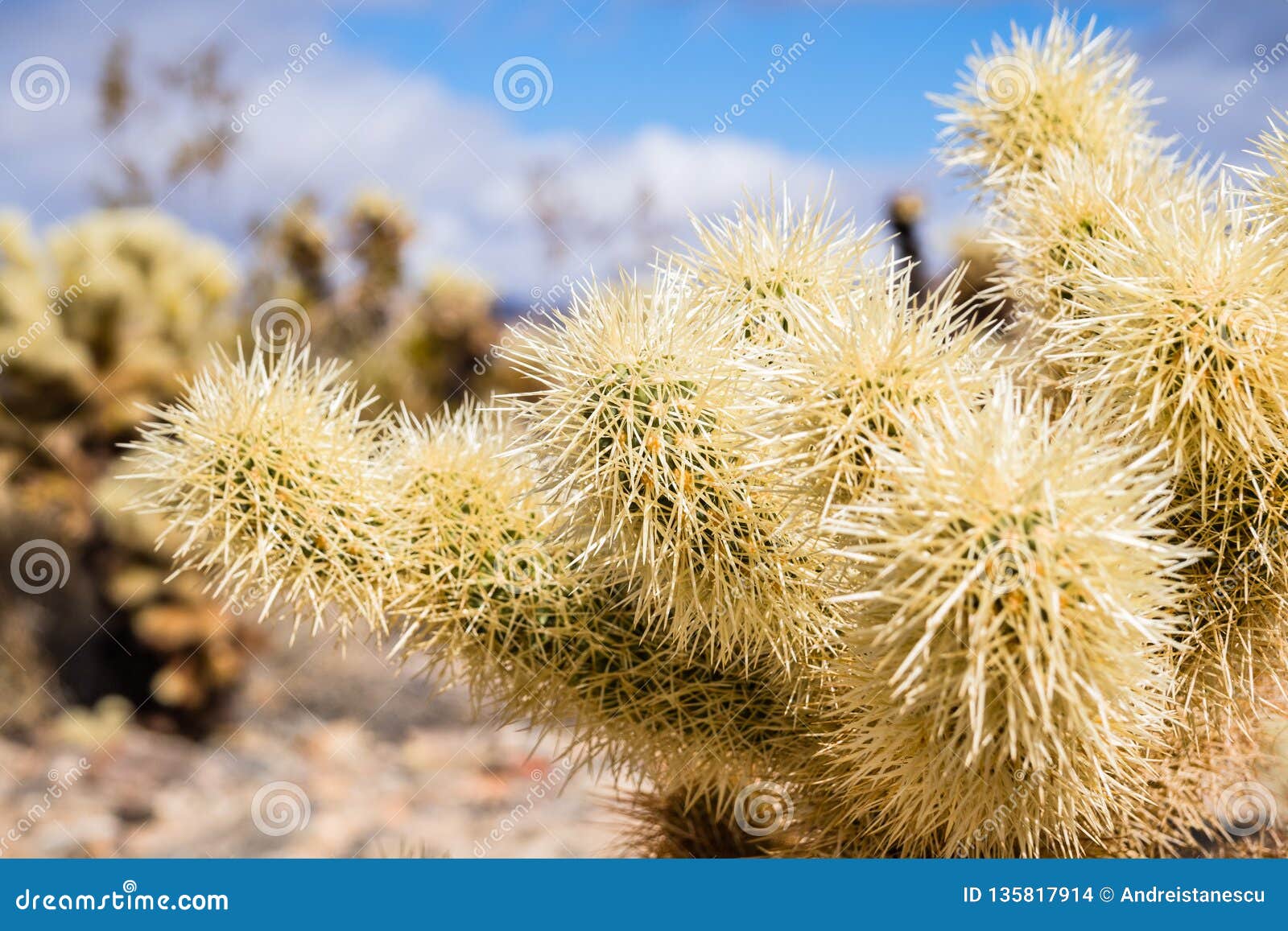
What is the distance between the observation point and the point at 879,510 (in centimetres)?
78

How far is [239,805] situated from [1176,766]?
3646mm

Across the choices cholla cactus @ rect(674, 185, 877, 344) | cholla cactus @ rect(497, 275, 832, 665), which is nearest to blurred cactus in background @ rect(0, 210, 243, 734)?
cholla cactus @ rect(674, 185, 877, 344)

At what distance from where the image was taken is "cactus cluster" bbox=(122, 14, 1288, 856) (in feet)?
2.59

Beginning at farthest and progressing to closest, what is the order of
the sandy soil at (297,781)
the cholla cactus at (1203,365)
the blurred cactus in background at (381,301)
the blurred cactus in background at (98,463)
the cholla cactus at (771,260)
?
the blurred cactus in background at (381,301) → the blurred cactus in background at (98,463) → the sandy soil at (297,781) → the cholla cactus at (771,260) → the cholla cactus at (1203,365)

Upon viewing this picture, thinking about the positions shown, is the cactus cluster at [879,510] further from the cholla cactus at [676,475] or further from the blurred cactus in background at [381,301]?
the blurred cactus in background at [381,301]

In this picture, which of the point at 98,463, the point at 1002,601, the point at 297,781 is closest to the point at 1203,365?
the point at 1002,601

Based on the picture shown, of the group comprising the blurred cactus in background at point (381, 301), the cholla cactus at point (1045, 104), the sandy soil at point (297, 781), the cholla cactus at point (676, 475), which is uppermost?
the blurred cactus in background at point (381, 301)

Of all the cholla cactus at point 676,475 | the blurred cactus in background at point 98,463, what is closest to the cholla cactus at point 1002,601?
the cholla cactus at point 676,475

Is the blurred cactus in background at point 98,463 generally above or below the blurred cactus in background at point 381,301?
below

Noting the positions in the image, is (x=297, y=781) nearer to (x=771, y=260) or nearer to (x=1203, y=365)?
(x=771, y=260)

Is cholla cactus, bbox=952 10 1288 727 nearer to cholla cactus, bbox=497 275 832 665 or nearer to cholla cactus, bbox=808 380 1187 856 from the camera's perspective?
cholla cactus, bbox=808 380 1187 856

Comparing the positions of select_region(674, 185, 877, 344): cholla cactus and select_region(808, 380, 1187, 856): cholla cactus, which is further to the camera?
select_region(674, 185, 877, 344): cholla cactus

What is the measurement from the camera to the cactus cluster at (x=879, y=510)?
790mm

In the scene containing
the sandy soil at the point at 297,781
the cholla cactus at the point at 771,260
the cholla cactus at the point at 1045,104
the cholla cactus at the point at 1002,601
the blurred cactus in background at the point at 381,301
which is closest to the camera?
the cholla cactus at the point at 1002,601
